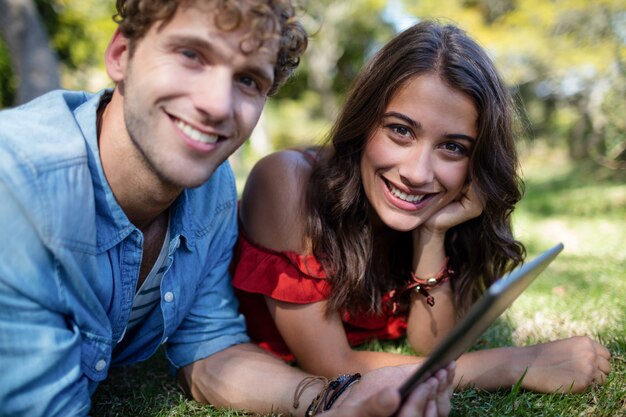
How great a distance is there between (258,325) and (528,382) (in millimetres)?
1297

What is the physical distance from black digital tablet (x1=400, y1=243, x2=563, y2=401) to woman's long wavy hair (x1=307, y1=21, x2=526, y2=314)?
83 cm

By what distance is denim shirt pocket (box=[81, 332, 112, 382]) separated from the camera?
2.04 metres

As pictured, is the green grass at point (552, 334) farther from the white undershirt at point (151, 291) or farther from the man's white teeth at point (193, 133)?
the man's white teeth at point (193, 133)

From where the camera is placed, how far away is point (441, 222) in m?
2.81

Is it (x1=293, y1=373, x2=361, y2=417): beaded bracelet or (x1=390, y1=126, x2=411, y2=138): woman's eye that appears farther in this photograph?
(x1=390, y1=126, x2=411, y2=138): woman's eye

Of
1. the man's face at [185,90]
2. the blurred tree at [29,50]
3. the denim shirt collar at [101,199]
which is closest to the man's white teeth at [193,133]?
the man's face at [185,90]

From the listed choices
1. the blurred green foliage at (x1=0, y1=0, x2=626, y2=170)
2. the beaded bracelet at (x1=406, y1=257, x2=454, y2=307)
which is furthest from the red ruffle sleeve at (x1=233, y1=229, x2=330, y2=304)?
the blurred green foliage at (x1=0, y1=0, x2=626, y2=170)

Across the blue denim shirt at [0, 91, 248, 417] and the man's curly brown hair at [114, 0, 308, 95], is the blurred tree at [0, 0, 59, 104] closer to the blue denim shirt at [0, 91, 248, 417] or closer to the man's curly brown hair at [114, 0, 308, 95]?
the blue denim shirt at [0, 91, 248, 417]

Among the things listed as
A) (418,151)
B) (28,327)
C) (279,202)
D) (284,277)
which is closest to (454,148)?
(418,151)

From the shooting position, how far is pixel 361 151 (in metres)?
2.75

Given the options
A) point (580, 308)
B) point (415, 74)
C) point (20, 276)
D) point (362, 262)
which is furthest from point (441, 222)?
point (20, 276)

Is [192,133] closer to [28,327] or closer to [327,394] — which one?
[28,327]

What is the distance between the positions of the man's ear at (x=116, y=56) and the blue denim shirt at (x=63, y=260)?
0.15 meters

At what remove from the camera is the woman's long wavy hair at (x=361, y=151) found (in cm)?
257
